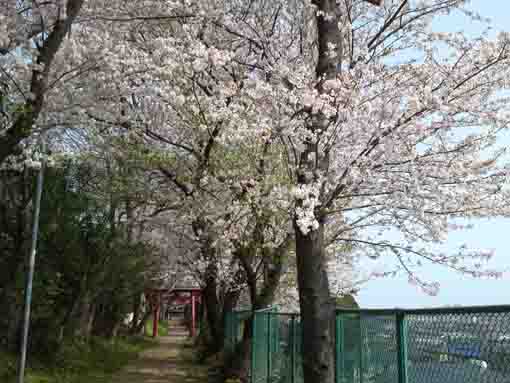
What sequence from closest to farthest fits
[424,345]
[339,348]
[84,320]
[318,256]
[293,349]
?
1. [424,345]
2. [339,348]
3. [318,256]
4. [293,349]
5. [84,320]

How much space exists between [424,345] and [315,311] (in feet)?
9.41

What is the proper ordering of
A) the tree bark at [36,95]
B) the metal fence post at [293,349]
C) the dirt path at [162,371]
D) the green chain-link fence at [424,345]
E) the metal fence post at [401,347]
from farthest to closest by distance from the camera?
the dirt path at [162,371], the metal fence post at [293,349], the tree bark at [36,95], the metal fence post at [401,347], the green chain-link fence at [424,345]

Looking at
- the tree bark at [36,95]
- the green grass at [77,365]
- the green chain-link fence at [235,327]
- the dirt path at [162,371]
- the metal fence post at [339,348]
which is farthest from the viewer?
the dirt path at [162,371]

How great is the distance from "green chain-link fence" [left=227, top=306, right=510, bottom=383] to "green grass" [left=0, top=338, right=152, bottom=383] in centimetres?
690

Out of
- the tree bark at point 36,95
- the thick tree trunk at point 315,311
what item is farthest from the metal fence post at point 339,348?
the tree bark at point 36,95

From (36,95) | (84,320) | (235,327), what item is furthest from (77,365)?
(36,95)

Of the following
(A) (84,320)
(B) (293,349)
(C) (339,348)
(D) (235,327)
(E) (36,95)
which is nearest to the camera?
(C) (339,348)

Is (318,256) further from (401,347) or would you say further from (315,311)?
(401,347)

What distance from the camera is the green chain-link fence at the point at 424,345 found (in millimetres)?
2852

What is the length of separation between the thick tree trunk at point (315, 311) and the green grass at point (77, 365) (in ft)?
19.5

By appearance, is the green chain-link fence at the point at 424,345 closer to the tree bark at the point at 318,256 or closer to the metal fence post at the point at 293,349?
the tree bark at the point at 318,256

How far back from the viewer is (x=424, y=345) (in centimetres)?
366

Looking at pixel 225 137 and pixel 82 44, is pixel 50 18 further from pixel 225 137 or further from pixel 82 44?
pixel 225 137

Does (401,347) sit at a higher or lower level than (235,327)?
higher
